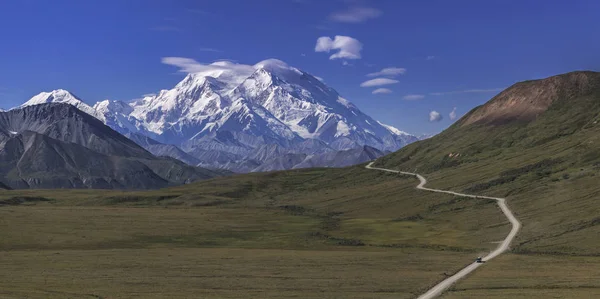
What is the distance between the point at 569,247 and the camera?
350 feet

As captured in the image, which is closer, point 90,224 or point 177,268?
point 177,268

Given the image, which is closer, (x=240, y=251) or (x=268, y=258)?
(x=268, y=258)

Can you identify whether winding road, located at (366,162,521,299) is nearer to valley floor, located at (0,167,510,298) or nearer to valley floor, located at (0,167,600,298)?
valley floor, located at (0,167,600,298)

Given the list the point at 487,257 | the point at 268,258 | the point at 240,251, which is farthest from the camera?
the point at 240,251

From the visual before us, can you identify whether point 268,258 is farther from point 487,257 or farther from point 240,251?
point 487,257

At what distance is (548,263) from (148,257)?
65.9 meters

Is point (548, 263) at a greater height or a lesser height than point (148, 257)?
lesser

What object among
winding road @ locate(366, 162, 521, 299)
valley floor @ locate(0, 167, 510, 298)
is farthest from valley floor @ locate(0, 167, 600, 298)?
winding road @ locate(366, 162, 521, 299)

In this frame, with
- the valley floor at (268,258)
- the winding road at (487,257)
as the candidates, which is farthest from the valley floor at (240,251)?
the winding road at (487,257)

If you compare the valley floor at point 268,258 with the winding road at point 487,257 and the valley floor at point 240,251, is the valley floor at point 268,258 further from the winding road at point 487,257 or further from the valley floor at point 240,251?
the winding road at point 487,257

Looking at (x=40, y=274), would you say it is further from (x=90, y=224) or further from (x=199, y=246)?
(x=90, y=224)

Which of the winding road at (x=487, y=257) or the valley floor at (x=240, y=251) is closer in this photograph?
the winding road at (x=487, y=257)

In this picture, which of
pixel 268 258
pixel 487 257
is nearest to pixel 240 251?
pixel 268 258

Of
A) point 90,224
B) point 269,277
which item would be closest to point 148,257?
point 269,277
